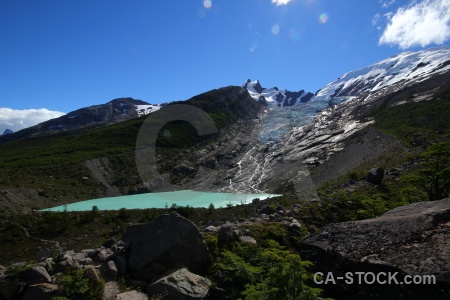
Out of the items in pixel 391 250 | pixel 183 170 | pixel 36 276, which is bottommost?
pixel 36 276

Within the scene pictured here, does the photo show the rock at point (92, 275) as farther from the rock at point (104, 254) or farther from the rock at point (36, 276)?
the rock at point (104, 254)

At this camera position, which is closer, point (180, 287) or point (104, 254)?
point (180, 287)

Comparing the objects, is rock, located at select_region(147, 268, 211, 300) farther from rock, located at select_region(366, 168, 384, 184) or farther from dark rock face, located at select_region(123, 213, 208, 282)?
rock, located at select_region(366, 168, 384, 184)

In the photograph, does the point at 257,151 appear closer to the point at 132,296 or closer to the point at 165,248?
the point at 165,248

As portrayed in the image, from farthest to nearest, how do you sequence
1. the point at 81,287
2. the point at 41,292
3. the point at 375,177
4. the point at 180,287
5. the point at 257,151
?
the point at 257,151
the point at 375,177
the point at 180,287
the point at 41,292
the point at 81,287

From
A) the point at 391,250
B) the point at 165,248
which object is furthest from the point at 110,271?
the point at 391,250

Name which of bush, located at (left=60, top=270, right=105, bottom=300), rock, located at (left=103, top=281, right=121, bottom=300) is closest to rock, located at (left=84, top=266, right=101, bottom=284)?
bush, located at (left=60, top=270, right=105, bottom=300)
